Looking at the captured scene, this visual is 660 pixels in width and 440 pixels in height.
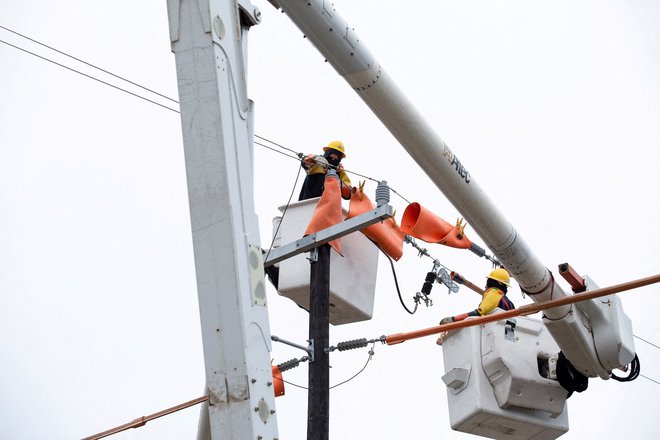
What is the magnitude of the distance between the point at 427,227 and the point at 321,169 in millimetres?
1177

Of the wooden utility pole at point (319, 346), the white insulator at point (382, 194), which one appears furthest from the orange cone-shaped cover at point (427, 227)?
the white insulator at point (382, 194)

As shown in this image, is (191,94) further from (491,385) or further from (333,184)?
(491,385)

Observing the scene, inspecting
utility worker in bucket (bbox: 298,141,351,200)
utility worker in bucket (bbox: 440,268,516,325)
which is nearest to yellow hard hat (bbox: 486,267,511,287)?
utility worker in bucket (bbox: 440,268,516,325)

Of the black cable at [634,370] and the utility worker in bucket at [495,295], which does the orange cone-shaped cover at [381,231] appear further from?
the black cable at [634,370]

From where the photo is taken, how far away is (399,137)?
9.18 metres

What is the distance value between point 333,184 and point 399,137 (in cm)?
131

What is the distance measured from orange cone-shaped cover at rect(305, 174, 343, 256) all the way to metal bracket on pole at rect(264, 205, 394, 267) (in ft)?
1.63

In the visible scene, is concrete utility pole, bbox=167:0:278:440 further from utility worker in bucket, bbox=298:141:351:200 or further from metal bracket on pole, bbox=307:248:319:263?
utility worker in bucket, bbox=298:141:351:200

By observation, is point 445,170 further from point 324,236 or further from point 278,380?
point 278,380

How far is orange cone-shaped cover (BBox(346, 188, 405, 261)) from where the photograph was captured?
1075cm

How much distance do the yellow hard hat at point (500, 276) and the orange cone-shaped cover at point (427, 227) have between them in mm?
1115

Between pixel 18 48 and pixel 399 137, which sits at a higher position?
pixel 18 48

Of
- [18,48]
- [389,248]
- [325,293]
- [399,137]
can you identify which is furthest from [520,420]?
[18,48]

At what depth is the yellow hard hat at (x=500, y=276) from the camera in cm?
1226
